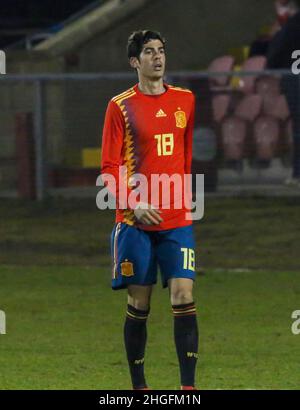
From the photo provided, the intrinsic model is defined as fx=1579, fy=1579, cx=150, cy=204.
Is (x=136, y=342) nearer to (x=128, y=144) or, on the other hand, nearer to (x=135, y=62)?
(x=128, y=144)

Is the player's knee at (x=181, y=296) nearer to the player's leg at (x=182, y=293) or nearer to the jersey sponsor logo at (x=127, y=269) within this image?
the player's leg at (x=182, y=293)

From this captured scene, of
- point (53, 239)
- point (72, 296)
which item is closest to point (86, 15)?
point (53, 239)

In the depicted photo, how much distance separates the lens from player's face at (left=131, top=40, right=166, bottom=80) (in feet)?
30.9

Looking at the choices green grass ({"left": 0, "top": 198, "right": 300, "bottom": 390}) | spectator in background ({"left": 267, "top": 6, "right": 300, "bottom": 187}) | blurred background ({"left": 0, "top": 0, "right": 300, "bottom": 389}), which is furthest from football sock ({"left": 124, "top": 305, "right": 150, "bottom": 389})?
spectator in background ({"left": 267, "top": 6, "right": 300, "bottom": 187})

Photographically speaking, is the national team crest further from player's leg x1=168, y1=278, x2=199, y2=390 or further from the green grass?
the green grass

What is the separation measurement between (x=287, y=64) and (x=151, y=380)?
37.5 feet

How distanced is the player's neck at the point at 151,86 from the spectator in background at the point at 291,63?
10.8 metres

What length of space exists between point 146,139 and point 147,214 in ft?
1.50

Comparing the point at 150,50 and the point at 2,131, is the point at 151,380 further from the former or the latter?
the point at 2,131

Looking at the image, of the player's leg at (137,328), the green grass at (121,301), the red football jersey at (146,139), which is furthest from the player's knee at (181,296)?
the green grass at (121,301)

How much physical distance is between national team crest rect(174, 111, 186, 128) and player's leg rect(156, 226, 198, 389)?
62 centimetres

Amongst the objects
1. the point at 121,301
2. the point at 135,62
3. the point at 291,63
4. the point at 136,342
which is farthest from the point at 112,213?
the point at 135,62

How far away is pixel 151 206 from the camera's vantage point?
31.0ft

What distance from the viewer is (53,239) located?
18.7 meters
